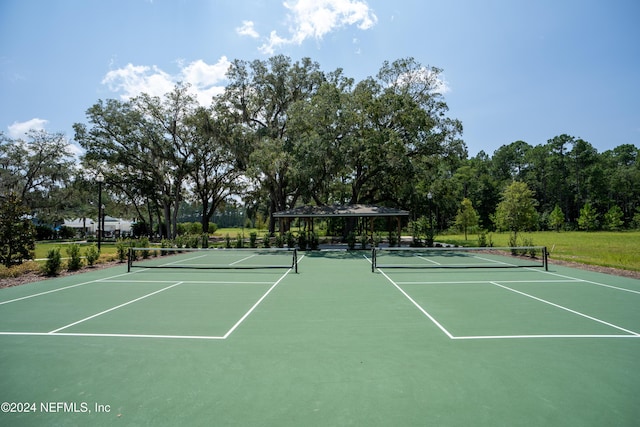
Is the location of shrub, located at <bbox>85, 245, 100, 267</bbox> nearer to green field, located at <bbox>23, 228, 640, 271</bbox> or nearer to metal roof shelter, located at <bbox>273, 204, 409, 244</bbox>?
green field, located at <bbox>23, 228, 640, 271</bbox>

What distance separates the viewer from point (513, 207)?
81.6 feet

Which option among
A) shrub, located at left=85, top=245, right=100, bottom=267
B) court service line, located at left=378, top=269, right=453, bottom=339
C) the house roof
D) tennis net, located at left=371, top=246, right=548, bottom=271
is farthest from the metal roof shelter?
court service line, located at left=378, top=269, right=453, bottom=339

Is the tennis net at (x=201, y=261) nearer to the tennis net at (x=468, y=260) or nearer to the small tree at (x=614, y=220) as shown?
the tennis net at (x=468, y=260)

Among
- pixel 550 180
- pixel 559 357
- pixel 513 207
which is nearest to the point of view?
pixel 559 357

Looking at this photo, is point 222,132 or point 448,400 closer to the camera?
point 448,400

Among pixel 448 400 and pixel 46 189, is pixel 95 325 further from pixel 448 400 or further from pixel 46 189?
pixel 46 189

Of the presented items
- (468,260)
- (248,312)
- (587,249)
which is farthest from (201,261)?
(587,249)

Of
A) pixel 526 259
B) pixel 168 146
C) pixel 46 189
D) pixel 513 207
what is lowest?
pixel 526 259

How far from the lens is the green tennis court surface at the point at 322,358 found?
3.47 metres

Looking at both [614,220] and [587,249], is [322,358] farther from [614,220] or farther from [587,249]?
[614,220]

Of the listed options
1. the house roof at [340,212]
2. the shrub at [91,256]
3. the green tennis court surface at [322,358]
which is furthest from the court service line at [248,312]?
the house roof at [340,212]

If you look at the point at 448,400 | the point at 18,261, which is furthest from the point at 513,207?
the point at 18,261

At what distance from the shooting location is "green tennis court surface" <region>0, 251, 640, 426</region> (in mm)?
3469

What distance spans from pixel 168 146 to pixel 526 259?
32.9 m
